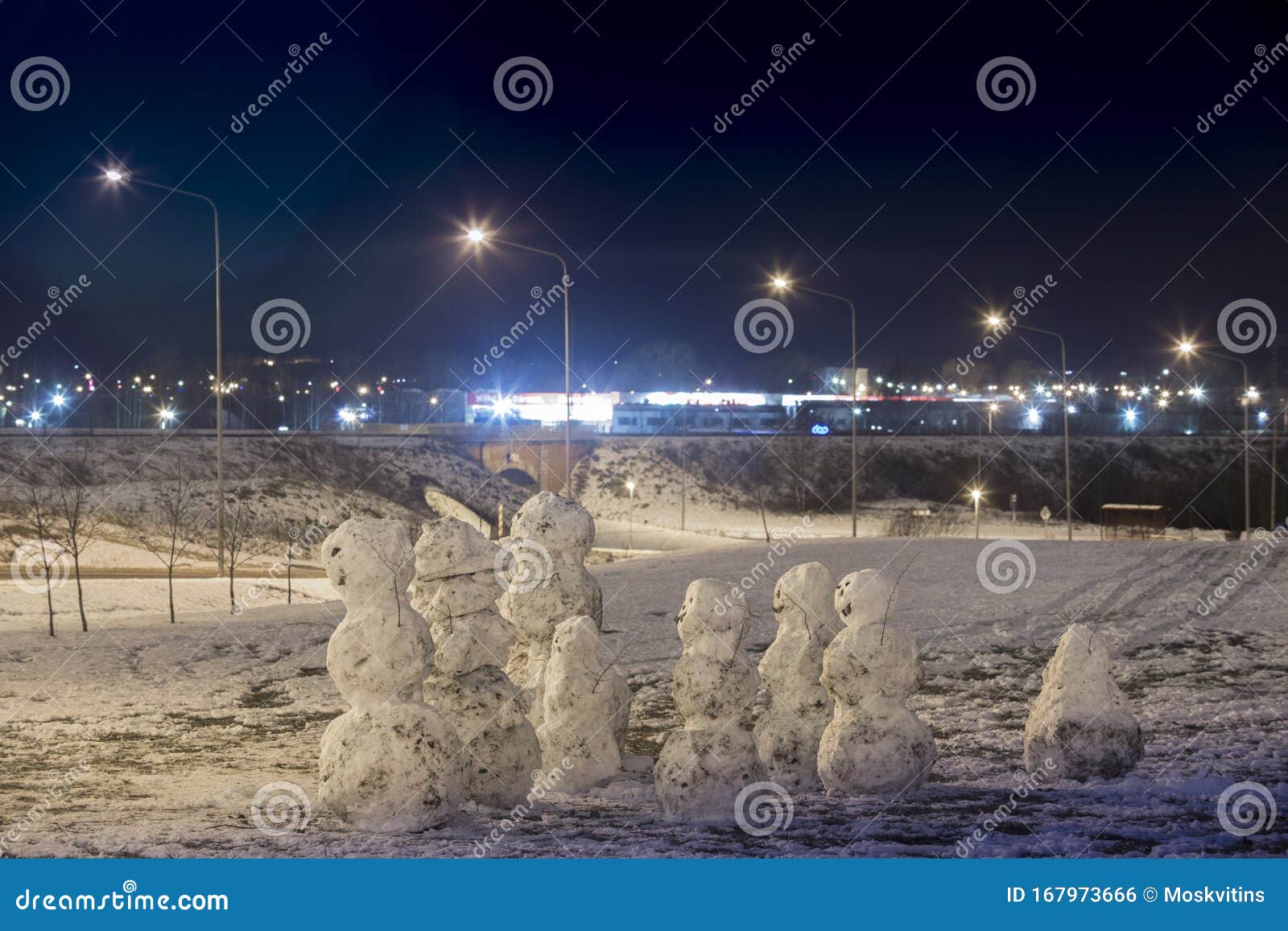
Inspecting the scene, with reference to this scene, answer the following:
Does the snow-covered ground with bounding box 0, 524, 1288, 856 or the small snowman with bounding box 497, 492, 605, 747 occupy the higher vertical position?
the small snowman with bounding box 497, 492, 605, 747

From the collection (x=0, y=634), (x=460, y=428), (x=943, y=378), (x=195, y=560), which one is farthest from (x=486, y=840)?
(x=943, y=378)

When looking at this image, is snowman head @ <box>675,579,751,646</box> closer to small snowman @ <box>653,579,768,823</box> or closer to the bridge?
small snowman @ <box>653,579,768,823</box>

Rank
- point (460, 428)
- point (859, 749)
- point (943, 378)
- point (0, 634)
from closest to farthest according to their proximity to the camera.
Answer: point (859, 749), point (0, 634), point (460, 428), point (943, 378)

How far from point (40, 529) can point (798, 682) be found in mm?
23648

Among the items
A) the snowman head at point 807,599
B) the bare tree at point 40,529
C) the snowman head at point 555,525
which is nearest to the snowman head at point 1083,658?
the snowman head at point 807,599

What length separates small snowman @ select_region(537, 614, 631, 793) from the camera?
10516 mm

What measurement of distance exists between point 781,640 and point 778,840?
2.51m

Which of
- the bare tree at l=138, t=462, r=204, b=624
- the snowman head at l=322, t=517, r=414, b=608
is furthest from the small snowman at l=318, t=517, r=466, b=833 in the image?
the bare tree at l=138, t=462, r=204, b=624

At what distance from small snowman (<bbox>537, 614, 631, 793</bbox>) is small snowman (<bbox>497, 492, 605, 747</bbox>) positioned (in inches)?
25.3

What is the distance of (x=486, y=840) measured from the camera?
8.74 metres

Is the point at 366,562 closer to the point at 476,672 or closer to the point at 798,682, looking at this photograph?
the point at 476,672

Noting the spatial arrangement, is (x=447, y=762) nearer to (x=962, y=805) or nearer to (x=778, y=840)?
(x=778, y=840)

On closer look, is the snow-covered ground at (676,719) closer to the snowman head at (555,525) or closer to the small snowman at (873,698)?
the small snowman at (873,698)

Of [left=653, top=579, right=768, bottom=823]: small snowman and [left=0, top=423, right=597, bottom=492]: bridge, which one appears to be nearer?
[left=653, top=579, right=768, bottom=823]: small snowman
